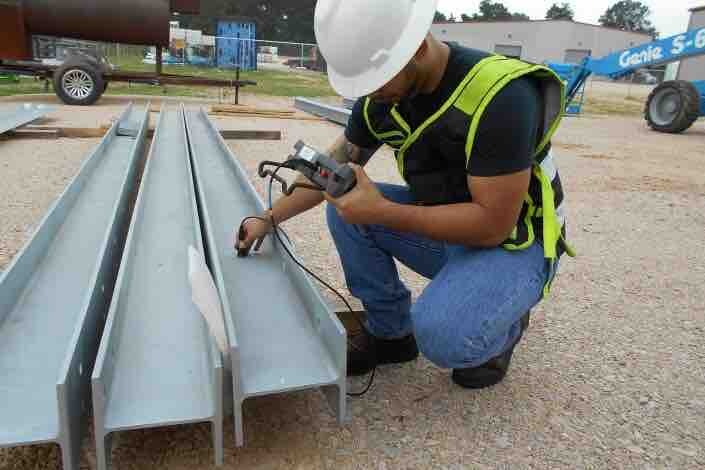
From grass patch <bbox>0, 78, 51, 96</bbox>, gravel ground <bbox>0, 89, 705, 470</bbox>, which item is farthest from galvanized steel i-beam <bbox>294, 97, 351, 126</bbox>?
grass patch <bbox>0, 78, 51, 96</bbox>

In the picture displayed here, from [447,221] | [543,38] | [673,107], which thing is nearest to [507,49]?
[543,38]

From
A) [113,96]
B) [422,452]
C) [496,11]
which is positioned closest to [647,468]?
[422,452]

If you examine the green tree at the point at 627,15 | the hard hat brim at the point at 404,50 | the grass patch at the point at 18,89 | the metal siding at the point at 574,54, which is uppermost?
the green tree at the point at 627,15

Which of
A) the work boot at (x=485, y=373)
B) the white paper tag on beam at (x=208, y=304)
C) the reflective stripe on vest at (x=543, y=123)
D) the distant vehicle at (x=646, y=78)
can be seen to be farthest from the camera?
the distant vehicle at (x=646, y=78)

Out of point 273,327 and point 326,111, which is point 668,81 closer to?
point 326,111

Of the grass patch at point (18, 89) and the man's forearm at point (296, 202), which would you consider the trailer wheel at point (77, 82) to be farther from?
the man's forearm at point (296, 202)

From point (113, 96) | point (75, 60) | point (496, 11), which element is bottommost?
point (113, 96)

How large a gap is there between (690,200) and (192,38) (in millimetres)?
28263

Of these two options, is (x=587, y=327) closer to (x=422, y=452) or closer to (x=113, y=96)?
(x=422, y=452)

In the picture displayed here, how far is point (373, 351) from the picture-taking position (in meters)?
2.16

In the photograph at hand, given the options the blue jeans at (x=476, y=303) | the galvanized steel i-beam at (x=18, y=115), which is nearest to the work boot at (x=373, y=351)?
the blue jeans at (x=476, y=303)

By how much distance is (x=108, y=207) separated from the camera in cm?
327

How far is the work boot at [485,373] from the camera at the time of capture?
2.05 metres

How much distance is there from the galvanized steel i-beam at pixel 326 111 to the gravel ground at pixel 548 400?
5.39 m
